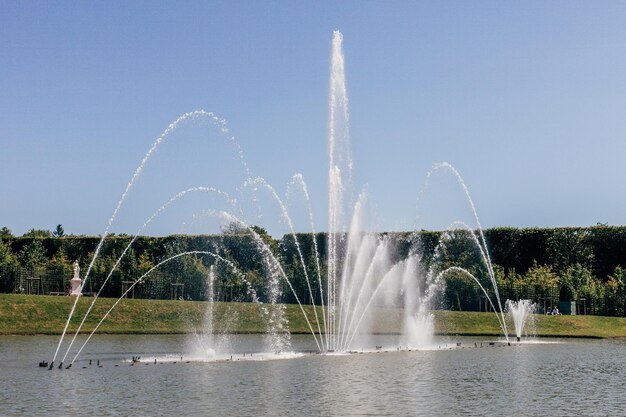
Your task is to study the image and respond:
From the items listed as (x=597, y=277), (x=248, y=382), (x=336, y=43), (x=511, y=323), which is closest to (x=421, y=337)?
(x=511, y=323)

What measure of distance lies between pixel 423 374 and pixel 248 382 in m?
7.49

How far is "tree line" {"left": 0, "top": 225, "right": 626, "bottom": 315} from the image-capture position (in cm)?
7569

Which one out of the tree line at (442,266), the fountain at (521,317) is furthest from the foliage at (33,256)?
the fountain at (521,317)

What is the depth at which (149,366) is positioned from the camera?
3606 cm

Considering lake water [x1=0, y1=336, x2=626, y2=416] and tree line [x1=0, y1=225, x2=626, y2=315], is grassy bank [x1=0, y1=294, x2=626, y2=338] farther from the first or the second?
lake water [x1=0, y1=336, x2=626, y2=416]

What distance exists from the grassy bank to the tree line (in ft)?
28.1

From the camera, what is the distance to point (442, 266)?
83125mm

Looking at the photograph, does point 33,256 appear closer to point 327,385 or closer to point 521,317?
point 521,317

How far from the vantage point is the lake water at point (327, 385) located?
80.7 ft

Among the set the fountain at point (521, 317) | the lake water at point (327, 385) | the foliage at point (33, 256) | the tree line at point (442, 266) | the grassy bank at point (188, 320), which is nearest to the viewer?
the lake water at point (327, 385)

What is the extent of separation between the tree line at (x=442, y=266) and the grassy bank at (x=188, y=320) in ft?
28.1

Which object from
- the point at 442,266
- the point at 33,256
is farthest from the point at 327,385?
the point at 33,256

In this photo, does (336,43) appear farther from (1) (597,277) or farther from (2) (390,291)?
(1) (597,277)

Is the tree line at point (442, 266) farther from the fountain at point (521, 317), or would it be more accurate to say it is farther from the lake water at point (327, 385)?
the lake water at point (327, 385)
